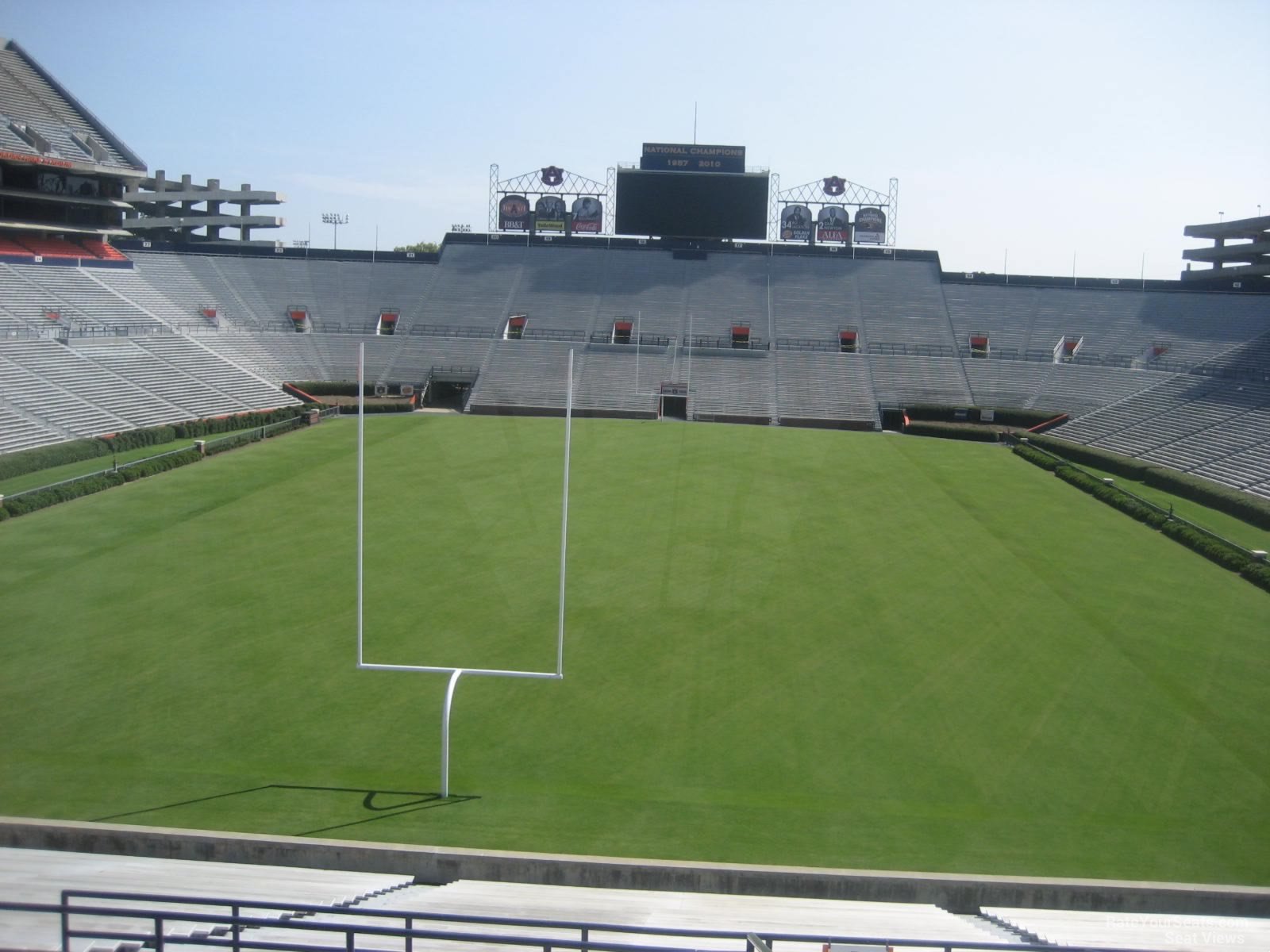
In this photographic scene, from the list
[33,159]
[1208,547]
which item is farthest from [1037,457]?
[33,159]

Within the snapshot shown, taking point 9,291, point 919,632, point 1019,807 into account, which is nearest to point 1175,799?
point 1019,807

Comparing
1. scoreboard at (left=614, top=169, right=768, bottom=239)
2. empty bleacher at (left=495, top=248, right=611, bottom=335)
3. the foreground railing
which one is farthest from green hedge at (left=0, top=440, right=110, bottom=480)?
scoreboard at (left=614, top=169, right=768, bottom=239)

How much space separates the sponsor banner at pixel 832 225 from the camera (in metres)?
61.6

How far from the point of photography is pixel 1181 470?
3412 centimetres

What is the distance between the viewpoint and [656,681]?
49.9 feet

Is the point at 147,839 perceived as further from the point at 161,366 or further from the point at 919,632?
the point at 161,366

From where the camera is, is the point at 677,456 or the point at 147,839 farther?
the point at 677,456

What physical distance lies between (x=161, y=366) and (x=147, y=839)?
1399 inches

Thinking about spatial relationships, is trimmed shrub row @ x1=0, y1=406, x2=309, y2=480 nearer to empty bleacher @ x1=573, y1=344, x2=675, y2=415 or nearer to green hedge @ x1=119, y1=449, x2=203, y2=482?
green hedge @ x1=119, y1=449, x2=203, y2=482

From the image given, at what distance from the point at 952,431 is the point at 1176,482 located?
13.5 metres

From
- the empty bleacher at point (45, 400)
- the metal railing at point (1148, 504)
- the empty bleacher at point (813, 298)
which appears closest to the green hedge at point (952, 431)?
the metal railing at point (1148, 504)

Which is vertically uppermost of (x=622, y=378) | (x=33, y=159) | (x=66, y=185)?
(x=33, y=159)

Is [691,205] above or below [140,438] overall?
above

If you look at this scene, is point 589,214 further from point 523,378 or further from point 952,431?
point 952,431
